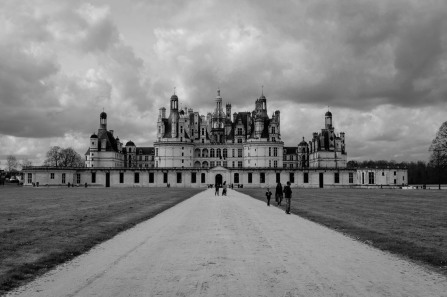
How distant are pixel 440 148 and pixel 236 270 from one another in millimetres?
73384

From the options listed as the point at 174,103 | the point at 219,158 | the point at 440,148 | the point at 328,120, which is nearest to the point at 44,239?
the point at 440,148

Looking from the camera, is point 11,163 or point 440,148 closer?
point 440,148

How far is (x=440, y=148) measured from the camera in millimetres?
75000

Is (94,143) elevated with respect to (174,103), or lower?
lower

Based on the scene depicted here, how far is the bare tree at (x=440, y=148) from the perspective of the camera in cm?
7373

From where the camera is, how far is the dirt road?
27.2ft

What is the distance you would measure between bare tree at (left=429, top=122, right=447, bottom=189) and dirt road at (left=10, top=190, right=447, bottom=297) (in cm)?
6495

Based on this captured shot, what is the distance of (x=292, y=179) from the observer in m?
102

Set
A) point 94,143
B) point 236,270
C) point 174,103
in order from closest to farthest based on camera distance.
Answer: point 236,270, point 174,103, point 94,143

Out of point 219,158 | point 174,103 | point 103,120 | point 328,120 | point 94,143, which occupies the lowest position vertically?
point 219,158

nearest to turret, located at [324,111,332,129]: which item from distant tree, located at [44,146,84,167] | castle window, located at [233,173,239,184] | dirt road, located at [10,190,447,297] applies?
castle window, located at [233,173,239,184]

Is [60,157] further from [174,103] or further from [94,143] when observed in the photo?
[174,103]

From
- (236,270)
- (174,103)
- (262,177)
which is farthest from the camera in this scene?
(174,103)

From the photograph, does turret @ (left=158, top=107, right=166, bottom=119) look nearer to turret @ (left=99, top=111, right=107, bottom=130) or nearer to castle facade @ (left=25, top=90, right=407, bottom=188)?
castle facade @ (left=25, top=90, right=407, bottom=188)
